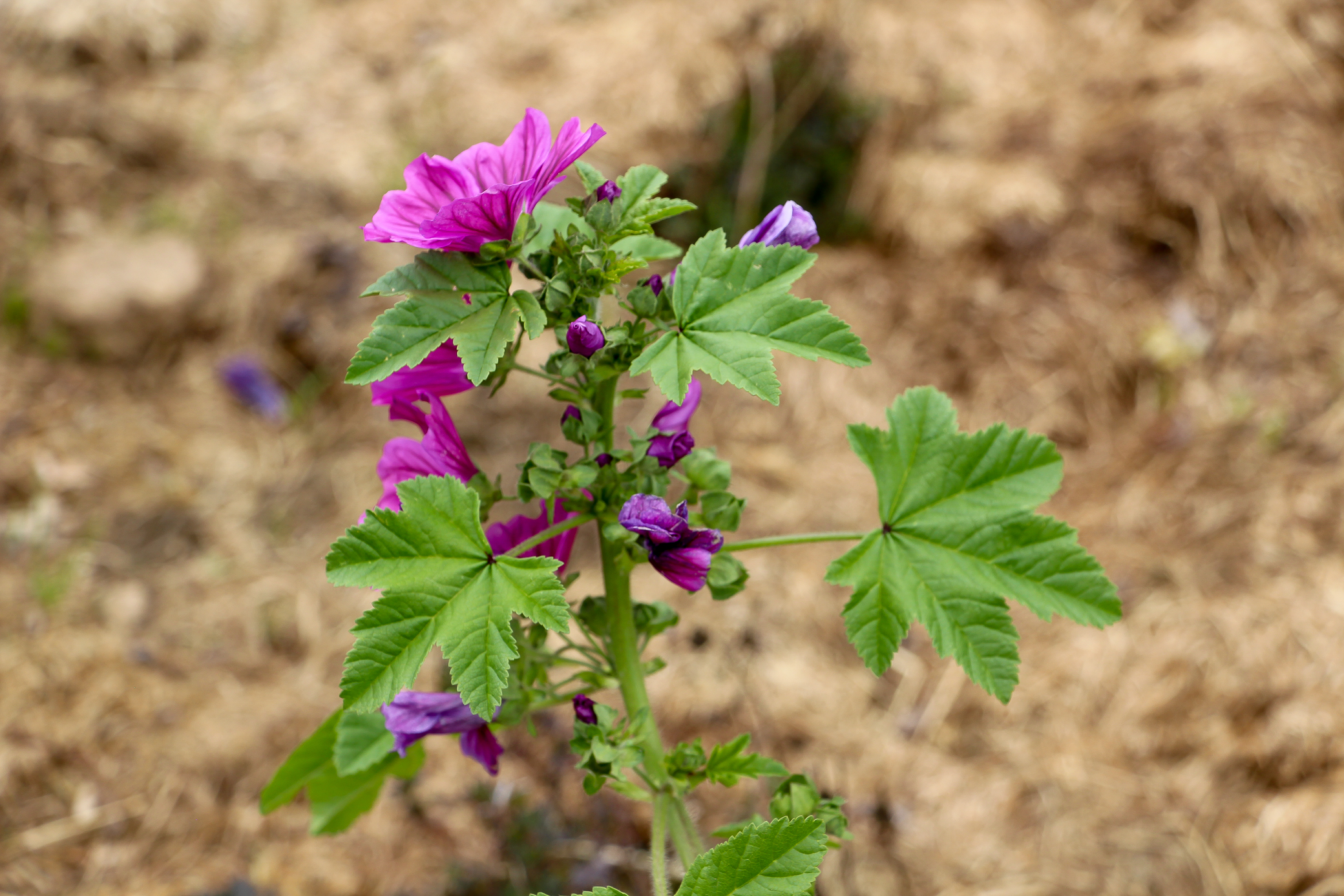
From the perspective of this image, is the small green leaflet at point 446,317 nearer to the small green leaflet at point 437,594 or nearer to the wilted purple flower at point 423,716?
the small green leaflet at point 437,594

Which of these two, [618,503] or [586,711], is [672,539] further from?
[586,711]

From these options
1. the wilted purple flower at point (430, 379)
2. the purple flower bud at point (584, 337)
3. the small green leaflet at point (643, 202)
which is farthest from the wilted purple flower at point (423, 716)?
the small green leaflet at point (643, 202)

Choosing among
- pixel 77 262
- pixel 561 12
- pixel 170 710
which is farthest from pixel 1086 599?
pixel 561 12

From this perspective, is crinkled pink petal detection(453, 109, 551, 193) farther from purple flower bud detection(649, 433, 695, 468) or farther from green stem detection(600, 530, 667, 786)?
green stem detection(600, 530, 667, 786)

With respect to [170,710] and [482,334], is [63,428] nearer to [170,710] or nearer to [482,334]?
[170,710]

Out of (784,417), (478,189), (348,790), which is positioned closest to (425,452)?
(478,189)

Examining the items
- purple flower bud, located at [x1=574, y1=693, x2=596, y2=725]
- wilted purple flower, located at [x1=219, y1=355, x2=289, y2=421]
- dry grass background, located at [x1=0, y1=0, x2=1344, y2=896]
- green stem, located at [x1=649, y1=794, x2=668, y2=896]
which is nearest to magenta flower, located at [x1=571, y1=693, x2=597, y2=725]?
purple flower bud, located at [x1=574, y1=693, x2=596, y2=725]
